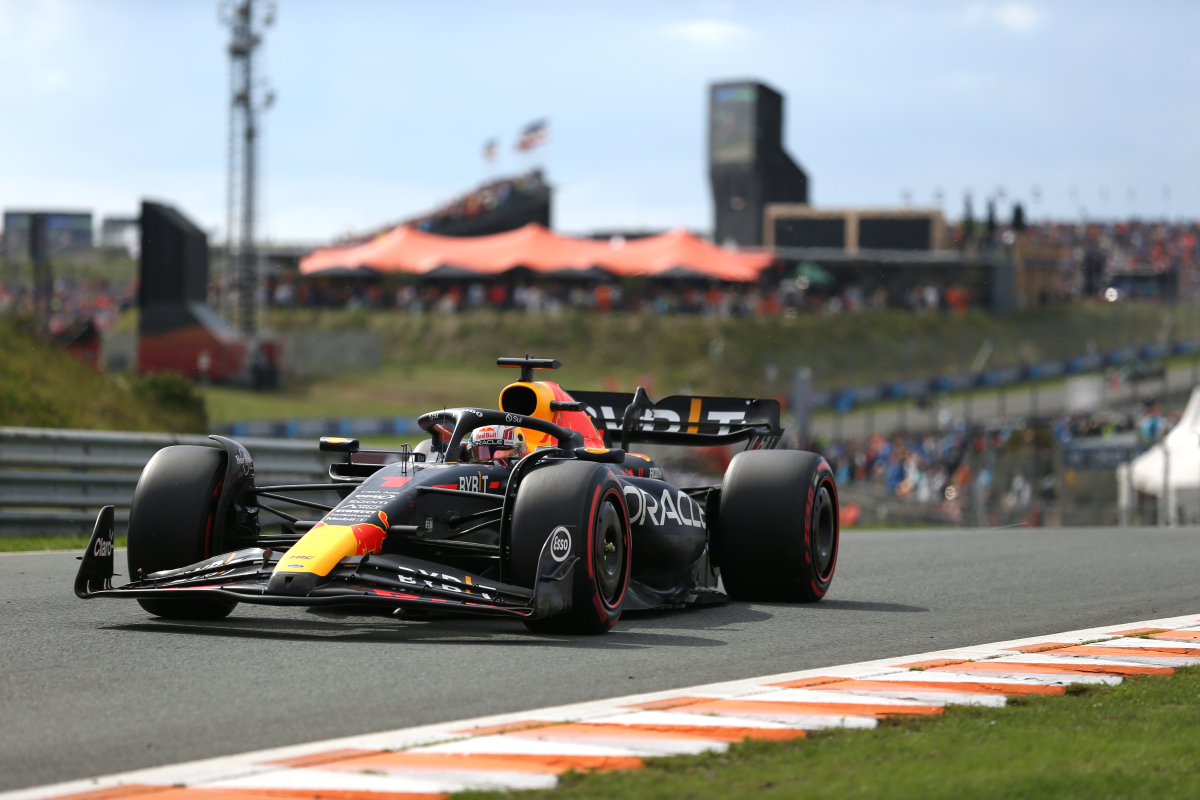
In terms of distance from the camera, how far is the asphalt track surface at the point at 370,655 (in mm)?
5047

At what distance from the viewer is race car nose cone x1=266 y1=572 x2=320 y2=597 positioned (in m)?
6.95

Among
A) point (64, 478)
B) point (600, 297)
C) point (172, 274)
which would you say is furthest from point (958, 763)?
point (600, 297)

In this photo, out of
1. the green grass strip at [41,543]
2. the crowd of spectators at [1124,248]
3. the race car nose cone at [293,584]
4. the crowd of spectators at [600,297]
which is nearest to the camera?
the race car nose cone at [293,584]

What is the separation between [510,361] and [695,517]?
59.8 inches

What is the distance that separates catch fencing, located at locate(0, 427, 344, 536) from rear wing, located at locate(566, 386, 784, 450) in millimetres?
3468

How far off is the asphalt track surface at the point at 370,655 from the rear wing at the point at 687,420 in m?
1.29

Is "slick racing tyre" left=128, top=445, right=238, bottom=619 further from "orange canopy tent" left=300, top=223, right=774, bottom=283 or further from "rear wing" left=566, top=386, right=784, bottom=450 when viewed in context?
"orange canopy tent" left=300, top=223, right=774, bottom=283

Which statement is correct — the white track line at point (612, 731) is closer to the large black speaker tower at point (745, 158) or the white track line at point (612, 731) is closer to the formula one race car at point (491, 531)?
the formula one race car at point (491, 531)

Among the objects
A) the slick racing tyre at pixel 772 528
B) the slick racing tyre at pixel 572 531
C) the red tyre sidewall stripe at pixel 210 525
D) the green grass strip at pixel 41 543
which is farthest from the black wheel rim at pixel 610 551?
the green grass strip at pixel 41 543

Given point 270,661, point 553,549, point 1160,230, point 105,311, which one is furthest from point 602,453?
point 1160,230

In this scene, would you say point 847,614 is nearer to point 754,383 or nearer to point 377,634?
point 377,634

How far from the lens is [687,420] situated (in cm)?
1060

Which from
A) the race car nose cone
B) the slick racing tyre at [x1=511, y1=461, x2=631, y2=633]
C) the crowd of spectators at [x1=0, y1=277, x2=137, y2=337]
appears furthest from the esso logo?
the crowd of spectators at [x1=0, y1=277, x2=137, y2=337]

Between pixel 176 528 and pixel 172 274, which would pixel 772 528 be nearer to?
pixel 176 528
